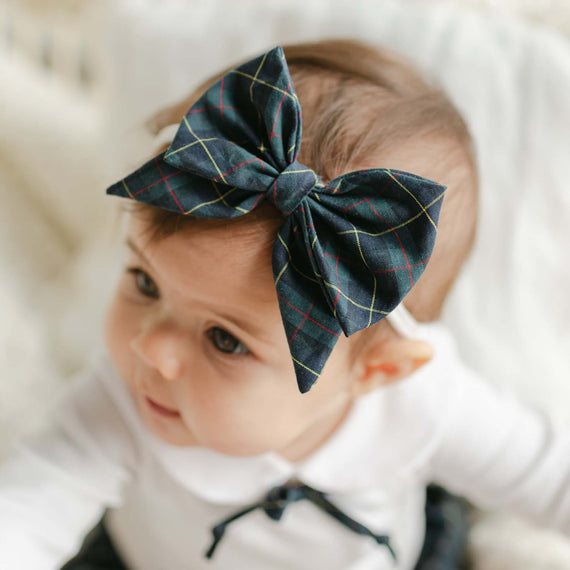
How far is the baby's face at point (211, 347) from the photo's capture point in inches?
22.3

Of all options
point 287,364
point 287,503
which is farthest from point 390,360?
point 287,503

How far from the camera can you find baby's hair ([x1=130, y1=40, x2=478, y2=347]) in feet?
1.93

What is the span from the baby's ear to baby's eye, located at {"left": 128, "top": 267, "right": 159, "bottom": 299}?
22 centimetres

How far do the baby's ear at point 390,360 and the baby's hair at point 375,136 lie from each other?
3 centimetres

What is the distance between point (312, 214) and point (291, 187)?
0.09 ft

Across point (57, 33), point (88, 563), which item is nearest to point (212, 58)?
point (57, 33)

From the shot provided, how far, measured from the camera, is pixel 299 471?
744mm

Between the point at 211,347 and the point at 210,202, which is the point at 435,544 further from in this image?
the point at 210,202

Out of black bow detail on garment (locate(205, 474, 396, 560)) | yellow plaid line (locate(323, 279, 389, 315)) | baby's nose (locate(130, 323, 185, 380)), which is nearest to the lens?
yellow plaid line (locate(323, 279, 389, 315))

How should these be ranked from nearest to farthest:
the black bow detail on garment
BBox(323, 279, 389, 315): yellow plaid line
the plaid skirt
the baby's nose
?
BBox(323, 279, 389, 315): yellow plaid line
the baby's nose
the black bow detail on garment
the plaid skirt

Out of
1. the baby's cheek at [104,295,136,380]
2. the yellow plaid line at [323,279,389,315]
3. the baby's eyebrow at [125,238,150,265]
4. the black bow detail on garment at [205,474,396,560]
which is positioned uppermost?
the yellow plaid line at [323,279,389,315]

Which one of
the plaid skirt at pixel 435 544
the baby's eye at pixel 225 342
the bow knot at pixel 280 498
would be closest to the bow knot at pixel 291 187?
the baby's eye at pixel 225 342

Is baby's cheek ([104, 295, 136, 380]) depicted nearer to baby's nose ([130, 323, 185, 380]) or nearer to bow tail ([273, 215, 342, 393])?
baby's nose ([130, 323, 185, 380])

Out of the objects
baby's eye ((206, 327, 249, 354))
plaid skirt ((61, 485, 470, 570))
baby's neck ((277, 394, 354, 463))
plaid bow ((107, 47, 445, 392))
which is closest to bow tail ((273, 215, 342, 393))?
plaid bow ((107, 47, 445, 392))
